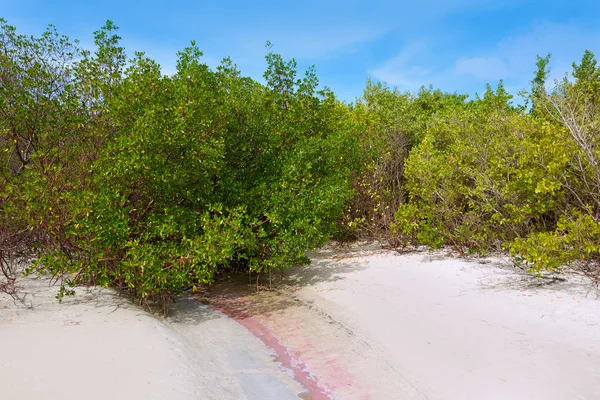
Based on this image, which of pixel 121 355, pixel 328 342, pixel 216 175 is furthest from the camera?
pixel 216 175

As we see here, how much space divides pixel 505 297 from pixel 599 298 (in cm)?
179

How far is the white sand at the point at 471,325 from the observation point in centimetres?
695

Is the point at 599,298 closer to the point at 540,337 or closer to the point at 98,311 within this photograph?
the point at 540,337

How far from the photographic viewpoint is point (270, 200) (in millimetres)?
12133

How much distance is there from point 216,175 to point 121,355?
5512 millimetres

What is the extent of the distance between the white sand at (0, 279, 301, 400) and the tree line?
0.77 meters

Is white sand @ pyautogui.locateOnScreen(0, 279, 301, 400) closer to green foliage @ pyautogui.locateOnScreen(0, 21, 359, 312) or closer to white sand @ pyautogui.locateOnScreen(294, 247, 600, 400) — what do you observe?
green foliage @ pyautogui.locateOnScreen(0, 21, 359, 312)

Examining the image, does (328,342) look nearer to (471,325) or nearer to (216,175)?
(471,325)

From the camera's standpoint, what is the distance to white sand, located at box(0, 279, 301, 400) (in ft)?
20.7

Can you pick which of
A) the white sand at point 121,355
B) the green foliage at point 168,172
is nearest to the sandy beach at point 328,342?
the white sand at point 121,355

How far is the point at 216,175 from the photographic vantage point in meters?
11.9

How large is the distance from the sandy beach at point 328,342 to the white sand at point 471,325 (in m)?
0.03

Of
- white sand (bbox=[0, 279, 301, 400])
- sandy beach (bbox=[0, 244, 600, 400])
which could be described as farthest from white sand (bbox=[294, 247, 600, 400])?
white sand (bbox=[0, 279, 301, 400])

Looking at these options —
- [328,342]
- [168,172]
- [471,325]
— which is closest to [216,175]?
[168,172]
